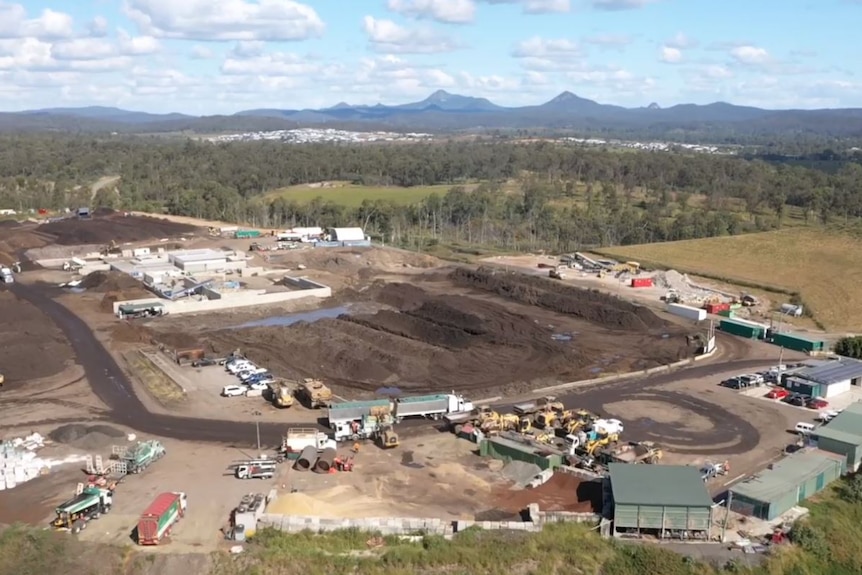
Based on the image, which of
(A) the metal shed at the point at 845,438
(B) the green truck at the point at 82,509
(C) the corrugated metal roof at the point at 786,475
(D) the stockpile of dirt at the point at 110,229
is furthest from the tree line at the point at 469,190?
(B) the green truck at the point at 82,509

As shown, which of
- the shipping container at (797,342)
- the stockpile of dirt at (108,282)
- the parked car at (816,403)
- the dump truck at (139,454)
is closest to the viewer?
the dump truck at (139,454)

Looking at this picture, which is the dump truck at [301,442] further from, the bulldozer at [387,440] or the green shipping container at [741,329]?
the green shipping container at [741,329]

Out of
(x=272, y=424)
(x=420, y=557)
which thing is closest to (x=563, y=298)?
(x=272, y=424)

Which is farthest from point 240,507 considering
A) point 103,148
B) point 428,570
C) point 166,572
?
point 103,148

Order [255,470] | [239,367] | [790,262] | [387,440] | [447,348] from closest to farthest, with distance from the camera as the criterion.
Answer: [255,470] < [387,440] < [239,367] < [447,348] < [790,262]

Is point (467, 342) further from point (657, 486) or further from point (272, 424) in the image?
point (657, 486)

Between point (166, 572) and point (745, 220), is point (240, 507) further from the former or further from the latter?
point (745, 220)
